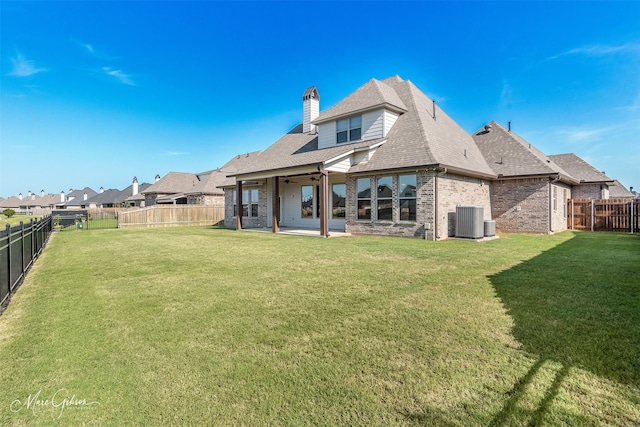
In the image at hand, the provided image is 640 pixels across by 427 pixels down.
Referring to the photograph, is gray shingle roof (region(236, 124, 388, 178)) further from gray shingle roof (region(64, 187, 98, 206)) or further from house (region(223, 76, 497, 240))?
gray shingle roof (region(64, 187, 98, 206))

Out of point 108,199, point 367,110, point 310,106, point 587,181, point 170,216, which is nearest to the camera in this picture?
point 367,110

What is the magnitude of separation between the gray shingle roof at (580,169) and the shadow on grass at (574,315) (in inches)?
716

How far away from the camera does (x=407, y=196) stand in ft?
43.2

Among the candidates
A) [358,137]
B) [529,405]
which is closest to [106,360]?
[529,405]

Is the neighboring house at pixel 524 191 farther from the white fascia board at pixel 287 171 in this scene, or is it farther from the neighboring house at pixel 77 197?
the neighboring house at pixel 77 197

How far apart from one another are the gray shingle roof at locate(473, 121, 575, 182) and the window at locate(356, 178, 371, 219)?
24.8 ft

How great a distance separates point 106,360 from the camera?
3.12 meters

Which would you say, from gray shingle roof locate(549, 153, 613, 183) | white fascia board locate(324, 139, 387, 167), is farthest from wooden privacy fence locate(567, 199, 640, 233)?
white fascia board locate(324, 139, 387, 167)

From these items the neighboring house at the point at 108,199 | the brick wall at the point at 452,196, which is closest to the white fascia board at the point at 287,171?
the brick wall at the point at 452,196

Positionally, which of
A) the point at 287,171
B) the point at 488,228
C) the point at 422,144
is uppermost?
the point at 422,144

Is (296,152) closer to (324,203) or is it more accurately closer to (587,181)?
(324,203)

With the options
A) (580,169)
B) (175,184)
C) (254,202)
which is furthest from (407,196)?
(175,184)

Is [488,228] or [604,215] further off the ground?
[604,215]

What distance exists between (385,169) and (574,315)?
9.82m
